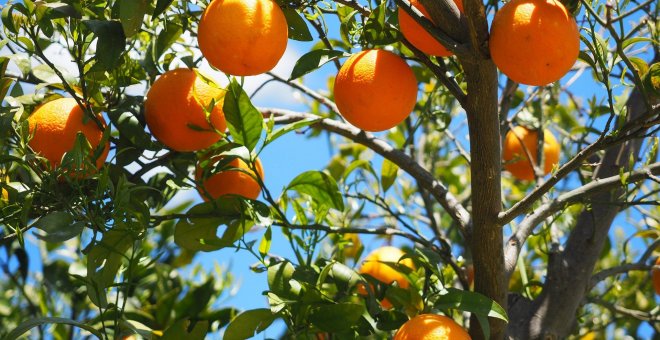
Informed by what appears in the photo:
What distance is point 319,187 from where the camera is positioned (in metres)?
1.22

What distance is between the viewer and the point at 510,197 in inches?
83.4

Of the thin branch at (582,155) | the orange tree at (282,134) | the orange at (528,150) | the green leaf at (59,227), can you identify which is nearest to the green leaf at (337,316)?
the orange tree at (282,134)

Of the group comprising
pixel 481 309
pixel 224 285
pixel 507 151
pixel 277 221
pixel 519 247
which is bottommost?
pixel 481 309

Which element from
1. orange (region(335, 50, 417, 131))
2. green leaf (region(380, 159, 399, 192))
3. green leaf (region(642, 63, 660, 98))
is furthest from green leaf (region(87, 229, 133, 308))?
green leaf (region(642, 63, 660, 98))

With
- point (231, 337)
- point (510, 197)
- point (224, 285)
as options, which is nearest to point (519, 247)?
point (231, 337)

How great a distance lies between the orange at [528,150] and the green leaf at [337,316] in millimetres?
697

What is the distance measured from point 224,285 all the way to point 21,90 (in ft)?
2.35

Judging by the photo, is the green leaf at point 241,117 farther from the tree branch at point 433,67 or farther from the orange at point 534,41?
the orange at point 534,41

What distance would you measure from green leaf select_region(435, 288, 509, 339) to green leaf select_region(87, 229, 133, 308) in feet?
1.47

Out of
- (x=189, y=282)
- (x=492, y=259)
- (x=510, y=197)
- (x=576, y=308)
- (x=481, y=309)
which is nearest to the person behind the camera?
(x=481, y=309)

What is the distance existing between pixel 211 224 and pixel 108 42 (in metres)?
0.32

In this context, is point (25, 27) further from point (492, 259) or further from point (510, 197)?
point (510, 197)

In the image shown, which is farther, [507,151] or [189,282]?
[189,282]

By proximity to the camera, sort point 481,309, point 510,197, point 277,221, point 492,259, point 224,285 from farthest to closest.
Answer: point 510,197 → point 224,285 → point 277,221 → point 492,259 → point 481,309
